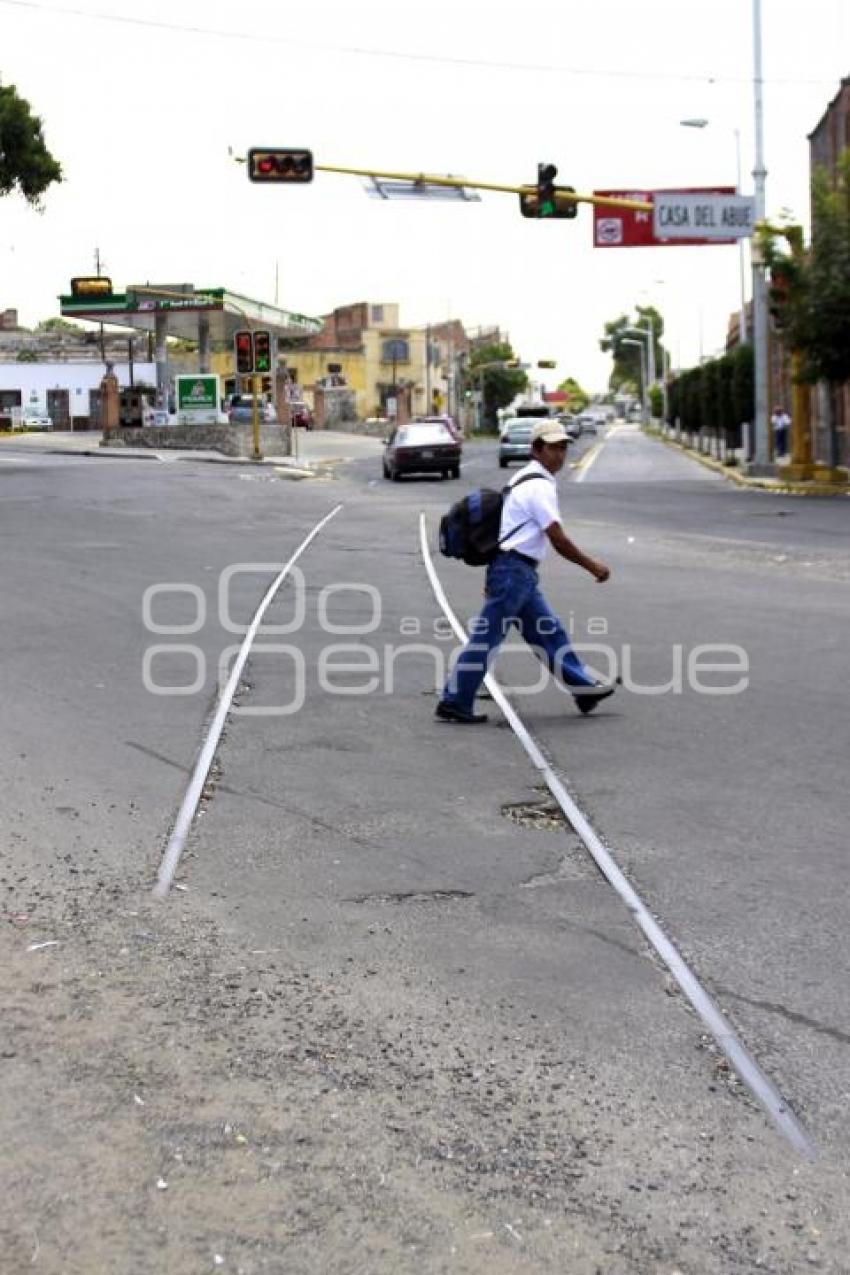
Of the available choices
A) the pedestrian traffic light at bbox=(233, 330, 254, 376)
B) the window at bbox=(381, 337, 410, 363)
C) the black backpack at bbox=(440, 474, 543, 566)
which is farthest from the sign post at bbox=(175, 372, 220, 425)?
the window at bbox=(381, 337, 410, 363)

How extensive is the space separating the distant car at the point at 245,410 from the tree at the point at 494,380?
69.6 metres

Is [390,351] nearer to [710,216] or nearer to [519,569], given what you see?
[710,216]

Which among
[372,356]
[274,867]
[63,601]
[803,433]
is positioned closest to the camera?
[274,867]


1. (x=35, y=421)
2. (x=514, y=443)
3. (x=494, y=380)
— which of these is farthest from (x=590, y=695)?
(x=494, y=380)

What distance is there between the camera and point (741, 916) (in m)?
5.91

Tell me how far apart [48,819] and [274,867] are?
1324 mm

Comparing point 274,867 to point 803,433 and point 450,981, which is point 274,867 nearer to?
point 450,981

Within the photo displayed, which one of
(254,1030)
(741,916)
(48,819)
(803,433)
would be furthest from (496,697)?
(803,433)

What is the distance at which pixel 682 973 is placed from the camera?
528 centimetres

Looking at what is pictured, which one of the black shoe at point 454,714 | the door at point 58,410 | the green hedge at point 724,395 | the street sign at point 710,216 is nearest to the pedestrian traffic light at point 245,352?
the green hedge at point 724,395

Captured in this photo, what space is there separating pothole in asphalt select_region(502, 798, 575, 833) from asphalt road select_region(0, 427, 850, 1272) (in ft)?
0.11

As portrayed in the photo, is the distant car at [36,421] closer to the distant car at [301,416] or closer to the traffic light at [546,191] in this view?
the distant car at [301,416]

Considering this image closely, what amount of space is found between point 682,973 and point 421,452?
127 feet

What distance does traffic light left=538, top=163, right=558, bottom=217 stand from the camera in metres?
28.0
